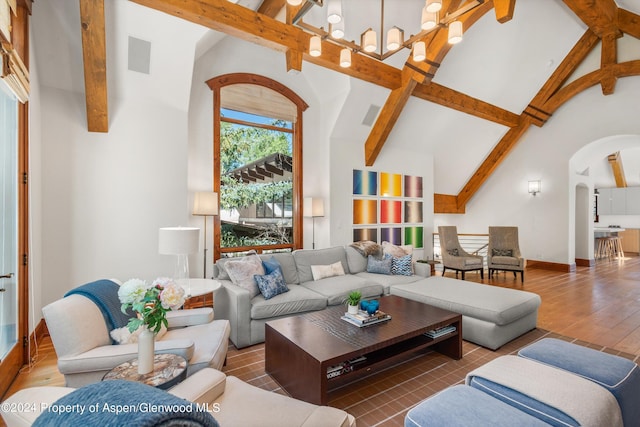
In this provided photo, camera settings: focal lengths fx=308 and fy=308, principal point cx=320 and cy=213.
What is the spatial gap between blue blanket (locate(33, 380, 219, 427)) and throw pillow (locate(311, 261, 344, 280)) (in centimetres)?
357

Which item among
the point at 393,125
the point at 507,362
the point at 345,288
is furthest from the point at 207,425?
the point at 393,125

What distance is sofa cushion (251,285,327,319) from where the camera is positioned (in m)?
3.17

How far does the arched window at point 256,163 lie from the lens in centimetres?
495

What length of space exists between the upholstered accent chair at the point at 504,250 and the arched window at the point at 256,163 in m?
4.05

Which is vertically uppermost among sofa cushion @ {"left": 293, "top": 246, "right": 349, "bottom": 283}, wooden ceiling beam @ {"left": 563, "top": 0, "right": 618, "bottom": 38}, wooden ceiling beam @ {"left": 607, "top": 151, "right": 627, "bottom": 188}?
wooden ceiling beam @ {"left": 563, "top": 0, "right": 618, "bottom": 38}

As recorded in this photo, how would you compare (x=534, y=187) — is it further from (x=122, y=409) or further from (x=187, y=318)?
(x=122, y=409)

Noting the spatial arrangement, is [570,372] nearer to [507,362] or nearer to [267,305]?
[507,362]

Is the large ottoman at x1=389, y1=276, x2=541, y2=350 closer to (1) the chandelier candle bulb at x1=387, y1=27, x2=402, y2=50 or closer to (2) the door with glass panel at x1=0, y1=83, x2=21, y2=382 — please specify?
(1) the chandelier candle bulb at x1=387, y1=27, x2=402, y2=50

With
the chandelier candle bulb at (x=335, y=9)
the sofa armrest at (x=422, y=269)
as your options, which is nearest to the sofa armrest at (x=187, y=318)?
the chandelier candle bulb at (x=335, y=9)

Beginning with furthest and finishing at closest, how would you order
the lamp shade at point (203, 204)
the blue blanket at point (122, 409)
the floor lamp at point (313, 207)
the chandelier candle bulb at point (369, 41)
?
the floor lamp at point (313, 207), the lamp shade at point (203, 204), the chandelier candle bulb at point (369, 41), the blue blanket at point (122, 409)

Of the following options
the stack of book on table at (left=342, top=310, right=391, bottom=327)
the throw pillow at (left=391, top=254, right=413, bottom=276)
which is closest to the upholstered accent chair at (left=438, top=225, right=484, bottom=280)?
the throw pillow at (left=391, top=254, right=413, bottom=276)

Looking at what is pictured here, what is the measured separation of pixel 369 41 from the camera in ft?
10.0

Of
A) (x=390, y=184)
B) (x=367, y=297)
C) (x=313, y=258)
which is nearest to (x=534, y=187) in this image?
(x=390, y=184)

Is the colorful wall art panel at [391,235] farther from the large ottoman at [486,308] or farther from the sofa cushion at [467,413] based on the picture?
the sofa cushion at [467,413]
